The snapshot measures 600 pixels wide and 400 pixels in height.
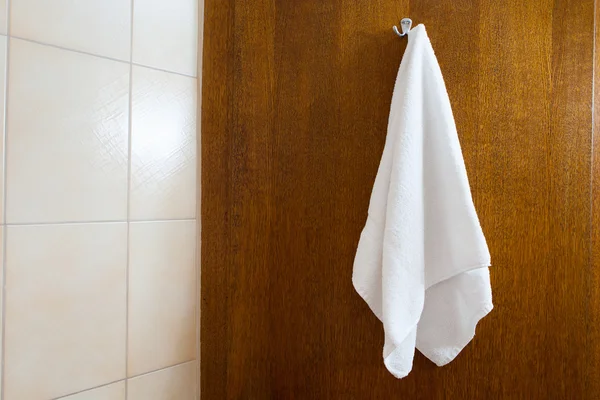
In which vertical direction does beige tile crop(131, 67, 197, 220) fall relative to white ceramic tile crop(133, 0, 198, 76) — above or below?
below

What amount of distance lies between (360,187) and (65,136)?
62 cm

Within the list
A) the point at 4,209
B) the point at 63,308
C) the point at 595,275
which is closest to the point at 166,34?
the point at 4,209

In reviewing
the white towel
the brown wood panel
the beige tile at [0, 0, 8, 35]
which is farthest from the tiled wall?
the brown wood panel

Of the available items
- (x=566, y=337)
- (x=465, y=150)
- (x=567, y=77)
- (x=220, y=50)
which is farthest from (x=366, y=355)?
(x=220, y=50)

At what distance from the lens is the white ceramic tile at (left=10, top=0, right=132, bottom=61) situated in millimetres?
755

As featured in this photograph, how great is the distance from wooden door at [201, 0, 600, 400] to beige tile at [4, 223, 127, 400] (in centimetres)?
22

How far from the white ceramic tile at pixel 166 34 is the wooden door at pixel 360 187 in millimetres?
44

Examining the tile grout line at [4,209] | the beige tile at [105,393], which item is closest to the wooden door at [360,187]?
the beige tile at [105,393]

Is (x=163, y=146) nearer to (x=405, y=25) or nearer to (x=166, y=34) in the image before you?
(x=166, y=34)

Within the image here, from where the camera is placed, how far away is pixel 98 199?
2.74 feet

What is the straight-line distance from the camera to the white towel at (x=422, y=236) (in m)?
0.76

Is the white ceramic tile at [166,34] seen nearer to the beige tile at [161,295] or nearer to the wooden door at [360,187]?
the wooden door at [360,187]

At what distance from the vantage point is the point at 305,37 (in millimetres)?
997

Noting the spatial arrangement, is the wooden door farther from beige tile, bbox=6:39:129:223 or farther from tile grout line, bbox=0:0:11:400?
tile grout line, bbox=0:0:11:400
